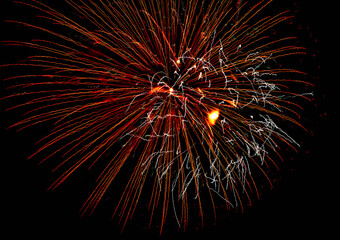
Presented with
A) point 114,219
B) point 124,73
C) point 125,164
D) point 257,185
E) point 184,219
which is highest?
point 124,73

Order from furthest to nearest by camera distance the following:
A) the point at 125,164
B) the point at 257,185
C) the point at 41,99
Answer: the point at 257,185 → the point at 125,164 → the point at 41,99

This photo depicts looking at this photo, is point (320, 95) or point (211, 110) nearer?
point (211, 110)

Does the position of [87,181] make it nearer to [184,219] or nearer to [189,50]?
[184,219]

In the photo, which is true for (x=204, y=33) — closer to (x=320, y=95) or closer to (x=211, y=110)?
(x=211, y=110)

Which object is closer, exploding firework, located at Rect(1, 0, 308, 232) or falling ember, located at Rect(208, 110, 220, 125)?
exploding firework, located at Rect(1, 0, 308, 232)

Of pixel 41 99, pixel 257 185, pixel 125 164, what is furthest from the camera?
pixel 257 185

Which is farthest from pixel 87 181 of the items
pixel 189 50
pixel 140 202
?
pixel 189 50

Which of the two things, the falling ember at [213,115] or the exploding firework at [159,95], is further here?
the falling ember at [213,115]

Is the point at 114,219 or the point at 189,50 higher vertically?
the point at 189,50
